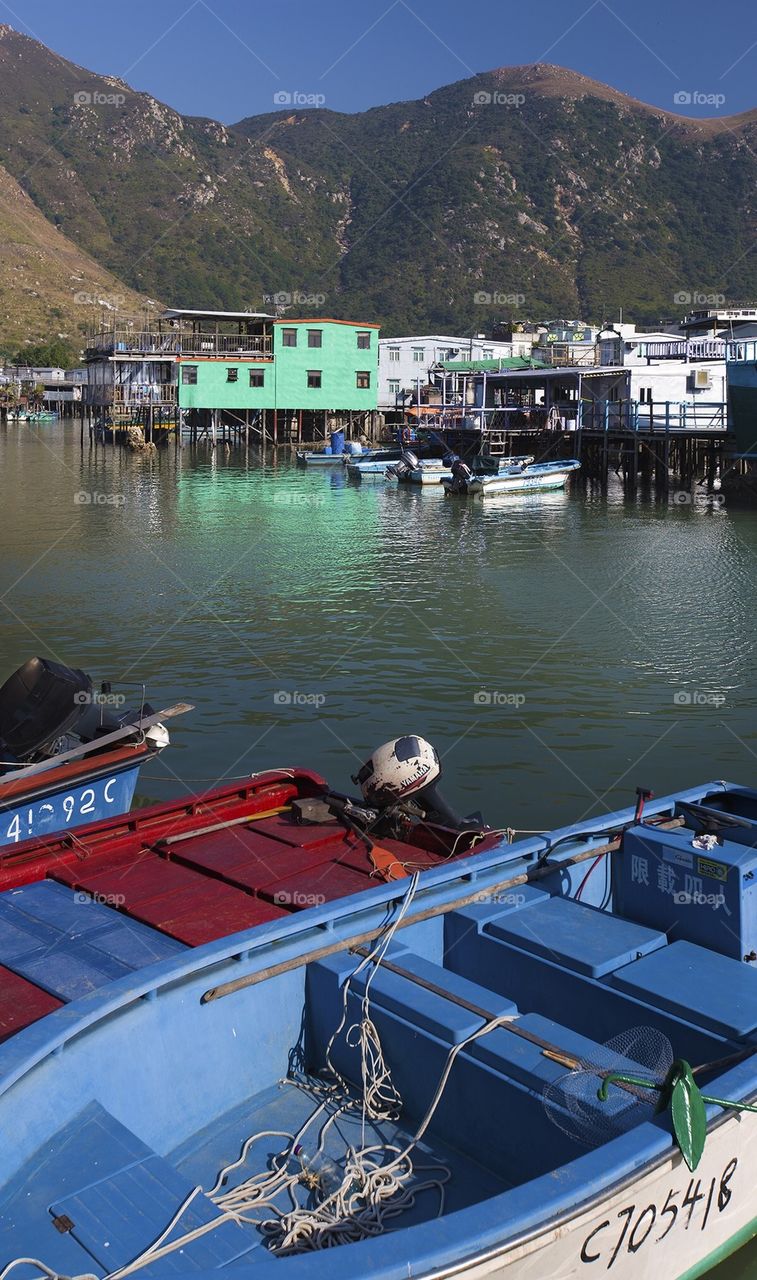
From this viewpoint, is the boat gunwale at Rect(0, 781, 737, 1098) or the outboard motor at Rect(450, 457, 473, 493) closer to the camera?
the boat gunwale at Rect(0, 781, 737, 1098)

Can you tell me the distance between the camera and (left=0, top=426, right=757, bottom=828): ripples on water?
13.8m

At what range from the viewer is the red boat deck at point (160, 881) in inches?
263

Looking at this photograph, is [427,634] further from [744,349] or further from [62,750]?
[744,349]

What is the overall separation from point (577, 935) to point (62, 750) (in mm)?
6034

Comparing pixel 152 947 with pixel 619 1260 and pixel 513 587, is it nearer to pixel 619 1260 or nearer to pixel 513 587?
pixel 619 1260

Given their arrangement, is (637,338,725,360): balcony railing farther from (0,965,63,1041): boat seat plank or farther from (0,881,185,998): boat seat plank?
(0,965,63,1041): boat seat plank

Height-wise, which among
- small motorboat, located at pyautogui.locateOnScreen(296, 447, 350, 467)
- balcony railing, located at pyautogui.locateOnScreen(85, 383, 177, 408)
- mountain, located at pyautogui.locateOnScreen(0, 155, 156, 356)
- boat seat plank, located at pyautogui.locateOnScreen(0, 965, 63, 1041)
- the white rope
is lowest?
the white rope

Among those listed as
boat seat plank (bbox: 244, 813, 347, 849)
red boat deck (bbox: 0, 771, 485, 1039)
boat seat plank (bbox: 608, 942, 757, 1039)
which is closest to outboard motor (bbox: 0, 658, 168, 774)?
red boat deck (bbox: 0, 771, 485, 1039)

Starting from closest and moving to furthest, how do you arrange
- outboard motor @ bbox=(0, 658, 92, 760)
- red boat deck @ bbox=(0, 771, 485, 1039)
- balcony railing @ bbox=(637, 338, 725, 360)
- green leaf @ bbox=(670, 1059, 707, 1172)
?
green leaf @ bbox=(670, 1059, 707, 1172)
red boat deck @ bbox=(0, 771, 485, 1039)
outboard motor @ bbox=(0, 658, 92, 760)
balcony railing @ bbox=(637, 338, 725, 360)

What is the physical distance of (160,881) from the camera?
793 centimetres

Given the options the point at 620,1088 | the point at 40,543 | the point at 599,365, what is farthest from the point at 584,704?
the point at 599,365

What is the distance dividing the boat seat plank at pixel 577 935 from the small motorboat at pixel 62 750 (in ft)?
14.9

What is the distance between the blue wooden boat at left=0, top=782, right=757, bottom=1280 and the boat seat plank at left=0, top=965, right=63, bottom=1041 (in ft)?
0.63

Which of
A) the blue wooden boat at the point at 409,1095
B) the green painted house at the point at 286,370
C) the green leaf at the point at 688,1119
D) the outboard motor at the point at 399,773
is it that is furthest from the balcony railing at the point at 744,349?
the green leaf at the point at 688,1119
